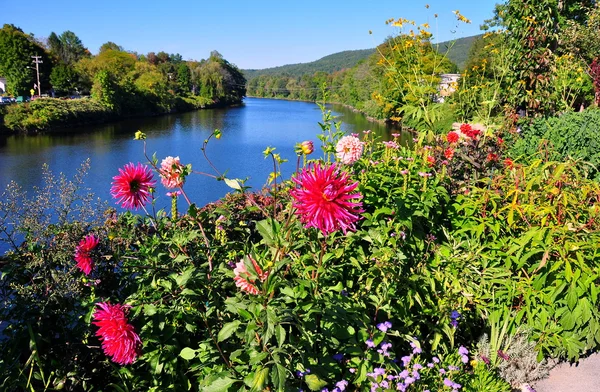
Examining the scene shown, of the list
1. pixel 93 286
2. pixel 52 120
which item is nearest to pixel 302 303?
pixel 93 286

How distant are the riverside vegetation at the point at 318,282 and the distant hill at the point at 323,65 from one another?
152855 mm

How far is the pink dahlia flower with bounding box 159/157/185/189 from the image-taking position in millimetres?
1799

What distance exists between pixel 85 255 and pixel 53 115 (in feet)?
97.8

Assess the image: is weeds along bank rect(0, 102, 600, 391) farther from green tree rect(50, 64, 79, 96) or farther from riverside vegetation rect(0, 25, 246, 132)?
green tree rect(50, 64, 79, 96)

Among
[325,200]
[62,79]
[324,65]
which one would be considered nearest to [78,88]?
[62,79]

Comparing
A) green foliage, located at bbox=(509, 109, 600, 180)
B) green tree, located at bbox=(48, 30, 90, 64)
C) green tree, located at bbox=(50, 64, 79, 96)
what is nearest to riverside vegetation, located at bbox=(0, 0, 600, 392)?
green foliage, located at bbox=(509, 109, 600, 180)

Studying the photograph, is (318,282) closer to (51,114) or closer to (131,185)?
(131,185)

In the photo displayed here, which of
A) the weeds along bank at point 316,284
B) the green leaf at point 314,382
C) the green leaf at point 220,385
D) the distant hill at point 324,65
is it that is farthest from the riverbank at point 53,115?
the distant hill at point 324,65

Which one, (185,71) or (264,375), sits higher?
(185,71)

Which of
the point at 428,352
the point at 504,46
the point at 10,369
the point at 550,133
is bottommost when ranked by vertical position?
the point at 428,352

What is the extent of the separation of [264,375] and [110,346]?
0.51 m

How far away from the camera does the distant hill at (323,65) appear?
155625 mm

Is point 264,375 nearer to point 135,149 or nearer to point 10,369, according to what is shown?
point 10,369

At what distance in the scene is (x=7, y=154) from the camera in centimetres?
1825
